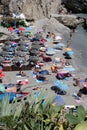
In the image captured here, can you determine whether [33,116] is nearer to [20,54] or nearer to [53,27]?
[20,54]

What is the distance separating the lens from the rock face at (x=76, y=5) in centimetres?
7781

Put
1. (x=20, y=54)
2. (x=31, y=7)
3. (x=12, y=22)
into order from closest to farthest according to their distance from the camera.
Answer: (x=20, y=54) → (x=12, y=22) → (x=31, y=7)

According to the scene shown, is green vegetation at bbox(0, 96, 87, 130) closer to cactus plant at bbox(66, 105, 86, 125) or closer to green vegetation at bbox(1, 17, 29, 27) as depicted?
cactus plant at bbox(66, 105, 86, 125)

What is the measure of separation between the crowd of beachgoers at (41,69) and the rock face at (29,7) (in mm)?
11410

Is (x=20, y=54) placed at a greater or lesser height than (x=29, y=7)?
lesser

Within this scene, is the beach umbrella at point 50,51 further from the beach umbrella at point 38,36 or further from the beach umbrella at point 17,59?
the beach umbrella at point 17,59

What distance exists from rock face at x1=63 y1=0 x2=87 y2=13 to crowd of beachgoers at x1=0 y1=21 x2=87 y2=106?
3031cm

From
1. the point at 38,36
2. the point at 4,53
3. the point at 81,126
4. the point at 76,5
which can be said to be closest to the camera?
the point at 81,126

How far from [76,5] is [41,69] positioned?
45117 mm

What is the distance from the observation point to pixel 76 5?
78500 mm

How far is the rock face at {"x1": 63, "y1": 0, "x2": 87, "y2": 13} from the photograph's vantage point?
77812mm

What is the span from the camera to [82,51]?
154ft

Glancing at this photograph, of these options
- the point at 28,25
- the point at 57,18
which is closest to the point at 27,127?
the point at 28,25

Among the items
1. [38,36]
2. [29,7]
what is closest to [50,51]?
[38,36]
